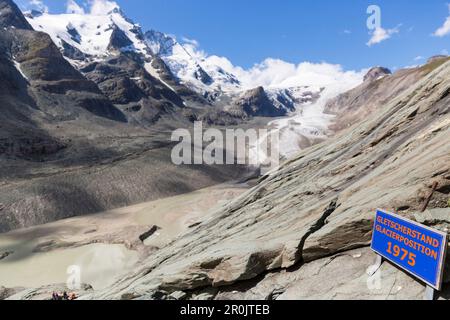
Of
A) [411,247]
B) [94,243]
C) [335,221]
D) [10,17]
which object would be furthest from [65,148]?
[10,17]

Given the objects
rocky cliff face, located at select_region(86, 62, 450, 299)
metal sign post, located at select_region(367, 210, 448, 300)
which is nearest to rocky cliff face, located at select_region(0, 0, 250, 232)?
rocky cliff face, located at select_region(86, 62, 450, 299)

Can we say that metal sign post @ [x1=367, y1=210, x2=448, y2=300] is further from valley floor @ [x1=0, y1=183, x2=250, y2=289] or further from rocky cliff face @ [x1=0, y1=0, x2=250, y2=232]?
rocky cliff face @ [x1=0, y1=0, x2=250, y2=232]

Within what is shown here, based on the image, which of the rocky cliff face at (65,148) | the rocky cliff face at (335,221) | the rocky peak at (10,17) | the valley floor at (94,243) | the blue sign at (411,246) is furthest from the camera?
the rocky peak at (10,17)

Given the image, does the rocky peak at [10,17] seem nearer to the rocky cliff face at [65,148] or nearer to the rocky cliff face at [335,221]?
the rocky cliff face at [65,148]

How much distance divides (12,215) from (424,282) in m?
64.3

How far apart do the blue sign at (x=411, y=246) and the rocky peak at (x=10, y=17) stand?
710 feet

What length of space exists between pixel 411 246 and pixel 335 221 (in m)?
3.50

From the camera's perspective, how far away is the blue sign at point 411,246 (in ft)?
25.4

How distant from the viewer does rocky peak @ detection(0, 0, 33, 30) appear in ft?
609

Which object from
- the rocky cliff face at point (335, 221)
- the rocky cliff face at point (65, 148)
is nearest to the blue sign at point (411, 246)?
the rocky cliff face at point (335, 221)

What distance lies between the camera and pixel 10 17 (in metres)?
188

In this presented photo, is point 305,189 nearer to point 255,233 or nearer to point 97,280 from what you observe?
point 255,233

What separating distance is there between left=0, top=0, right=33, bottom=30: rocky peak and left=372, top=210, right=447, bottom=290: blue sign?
21634 cm

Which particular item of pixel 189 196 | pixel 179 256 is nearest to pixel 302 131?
pixel 189 196
